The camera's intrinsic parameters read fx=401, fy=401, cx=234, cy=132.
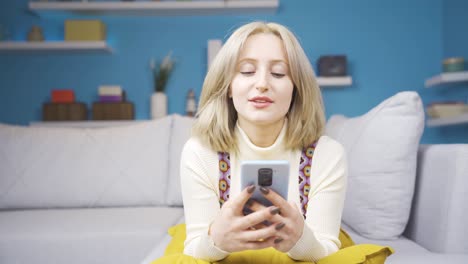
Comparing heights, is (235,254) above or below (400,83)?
below

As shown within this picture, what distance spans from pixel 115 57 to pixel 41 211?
65.4 inches

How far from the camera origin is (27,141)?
200cm

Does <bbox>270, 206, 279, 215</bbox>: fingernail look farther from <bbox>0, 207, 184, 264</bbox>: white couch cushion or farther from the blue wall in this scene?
the blue wall

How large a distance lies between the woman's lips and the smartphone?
22 cm

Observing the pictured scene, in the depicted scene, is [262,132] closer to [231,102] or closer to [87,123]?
[231,102]

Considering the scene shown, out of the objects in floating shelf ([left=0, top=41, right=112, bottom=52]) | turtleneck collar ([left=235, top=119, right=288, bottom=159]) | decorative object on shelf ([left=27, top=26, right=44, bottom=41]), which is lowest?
turtleneck collar ([left=235, top=119, right=288, bottom=159])

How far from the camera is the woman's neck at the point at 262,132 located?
3.18 ft

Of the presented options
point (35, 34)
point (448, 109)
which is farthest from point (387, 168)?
point (35, 34)

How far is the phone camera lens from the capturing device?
684mm

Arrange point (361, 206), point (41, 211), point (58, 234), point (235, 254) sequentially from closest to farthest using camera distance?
point (235, 254)
point (361, 206)
point (58, 234)
point (41, 211)

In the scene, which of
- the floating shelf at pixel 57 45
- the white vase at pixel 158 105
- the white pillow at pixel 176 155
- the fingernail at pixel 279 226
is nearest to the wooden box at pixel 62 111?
the floating shelf at pixel 57 45

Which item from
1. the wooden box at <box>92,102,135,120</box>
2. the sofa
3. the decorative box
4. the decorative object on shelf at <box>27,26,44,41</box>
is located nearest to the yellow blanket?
the sofa

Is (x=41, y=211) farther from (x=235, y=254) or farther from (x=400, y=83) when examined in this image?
(x=400, y=83)

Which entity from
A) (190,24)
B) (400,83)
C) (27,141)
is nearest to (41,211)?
(27,141)
